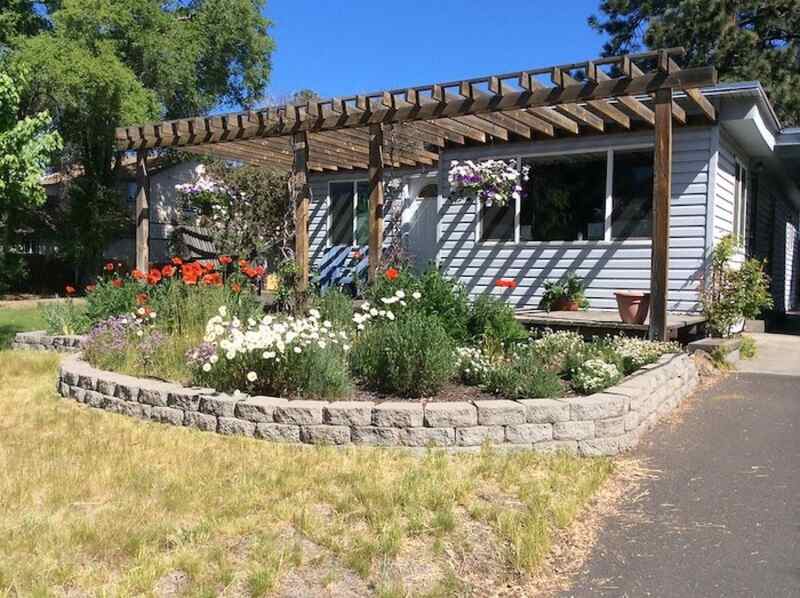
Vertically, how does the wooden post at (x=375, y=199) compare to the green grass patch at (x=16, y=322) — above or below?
above

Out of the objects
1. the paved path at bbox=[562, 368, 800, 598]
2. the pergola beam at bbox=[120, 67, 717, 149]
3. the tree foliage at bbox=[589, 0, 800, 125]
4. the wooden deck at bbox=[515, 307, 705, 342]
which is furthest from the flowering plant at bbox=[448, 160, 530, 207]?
the tree foliage at bbox=[589, 0, 800, 125]

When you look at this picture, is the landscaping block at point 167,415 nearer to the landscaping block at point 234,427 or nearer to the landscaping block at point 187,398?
the landscaping block at point 187,398

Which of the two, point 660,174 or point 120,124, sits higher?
point 120,124

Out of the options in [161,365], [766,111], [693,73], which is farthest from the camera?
[766,111]

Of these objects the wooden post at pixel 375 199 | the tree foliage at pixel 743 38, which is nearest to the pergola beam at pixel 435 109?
the wooden post at pixel 375 199

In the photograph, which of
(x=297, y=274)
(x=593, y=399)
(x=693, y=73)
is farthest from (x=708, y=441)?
(x=297, y=274)

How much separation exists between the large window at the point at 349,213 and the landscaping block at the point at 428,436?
30.1 feet

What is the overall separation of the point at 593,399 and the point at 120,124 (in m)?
15.3

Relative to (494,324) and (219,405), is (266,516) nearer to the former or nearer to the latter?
(219,405)

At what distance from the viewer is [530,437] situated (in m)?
4.49

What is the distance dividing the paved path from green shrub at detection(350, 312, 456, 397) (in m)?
1.53

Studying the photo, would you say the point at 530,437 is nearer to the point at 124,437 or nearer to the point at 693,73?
the point at 124,437

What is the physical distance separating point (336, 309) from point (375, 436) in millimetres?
2417

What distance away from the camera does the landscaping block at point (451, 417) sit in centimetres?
444
